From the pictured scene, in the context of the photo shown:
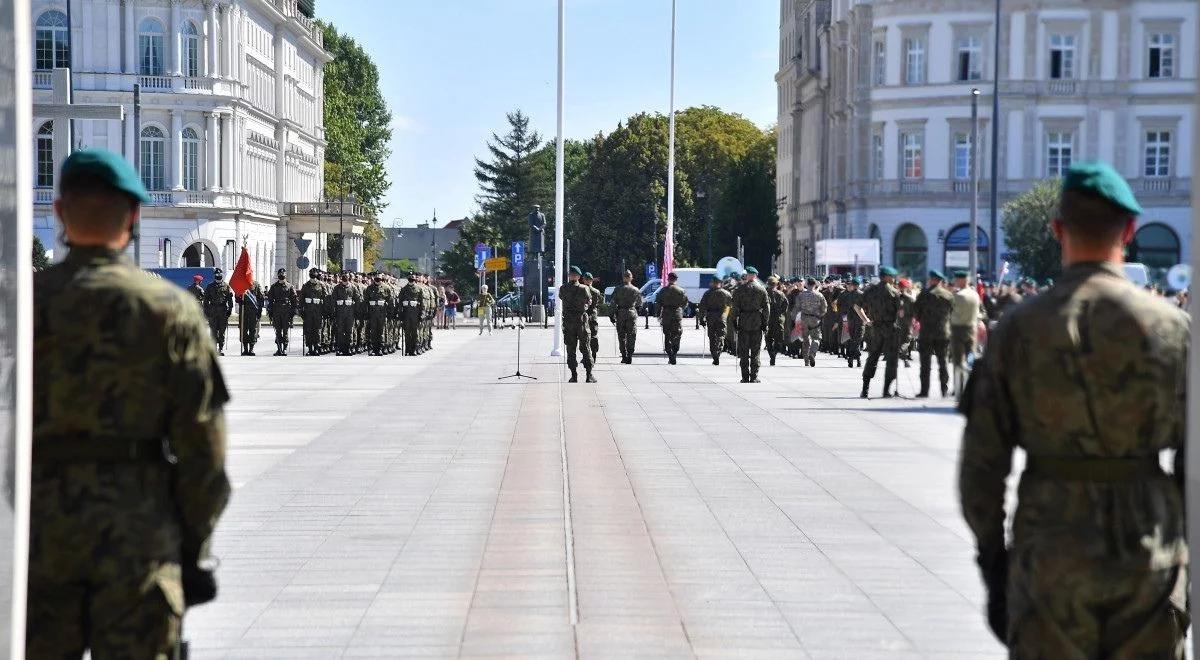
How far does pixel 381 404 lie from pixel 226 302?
1683cm

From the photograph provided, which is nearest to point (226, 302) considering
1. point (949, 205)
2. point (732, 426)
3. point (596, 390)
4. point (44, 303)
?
point (596, 390)

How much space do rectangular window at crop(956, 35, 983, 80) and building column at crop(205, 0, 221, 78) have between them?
3098 centimetres

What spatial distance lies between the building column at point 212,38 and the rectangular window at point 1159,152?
127 ft

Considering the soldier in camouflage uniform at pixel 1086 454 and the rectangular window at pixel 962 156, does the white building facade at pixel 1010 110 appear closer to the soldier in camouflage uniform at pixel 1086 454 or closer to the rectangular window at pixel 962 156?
the rectangular window at pixel 962 156

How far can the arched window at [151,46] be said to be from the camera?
85.6m

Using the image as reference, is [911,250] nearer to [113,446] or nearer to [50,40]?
Answer: [50,40]

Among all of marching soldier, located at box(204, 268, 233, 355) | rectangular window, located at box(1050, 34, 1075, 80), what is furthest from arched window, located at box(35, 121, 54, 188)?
rectangular window, located at box(1050, 34, 1075, 80)

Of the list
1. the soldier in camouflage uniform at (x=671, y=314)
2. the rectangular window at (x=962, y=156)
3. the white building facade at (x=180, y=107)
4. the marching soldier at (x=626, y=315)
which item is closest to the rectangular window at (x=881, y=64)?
the rectangular window at (x=962, y=156)

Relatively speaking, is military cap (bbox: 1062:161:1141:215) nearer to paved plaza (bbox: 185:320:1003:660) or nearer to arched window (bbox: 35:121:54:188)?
paved plaza (bbox: 185:320:1003:660)

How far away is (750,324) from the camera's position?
103ft

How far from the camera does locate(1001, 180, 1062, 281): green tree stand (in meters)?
74.3

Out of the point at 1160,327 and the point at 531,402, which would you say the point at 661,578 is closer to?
the point at 1160,327

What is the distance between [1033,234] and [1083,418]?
70950mm

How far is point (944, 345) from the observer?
27875 millimetres
